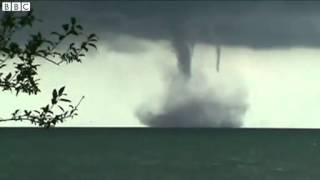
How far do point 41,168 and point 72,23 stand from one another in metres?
67.9

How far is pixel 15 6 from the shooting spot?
579 centimetres

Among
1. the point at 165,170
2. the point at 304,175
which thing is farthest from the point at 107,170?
the point at 304,175

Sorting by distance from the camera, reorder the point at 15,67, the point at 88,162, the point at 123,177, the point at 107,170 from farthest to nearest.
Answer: the point at 88,162, the point at 107,170, the point at 123,177, the point at 15,67

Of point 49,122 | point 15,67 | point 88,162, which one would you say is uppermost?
point 15,67

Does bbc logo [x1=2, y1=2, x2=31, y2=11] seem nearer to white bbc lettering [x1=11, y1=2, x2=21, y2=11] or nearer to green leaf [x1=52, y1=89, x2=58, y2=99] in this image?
white bbc lettering [x1=11, y1=2, x2=21, y2=11]

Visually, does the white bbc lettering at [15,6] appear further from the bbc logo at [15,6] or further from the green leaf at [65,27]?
the green leaf at [65,27]

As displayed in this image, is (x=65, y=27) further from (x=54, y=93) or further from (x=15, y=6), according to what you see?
(x=54, y=93)

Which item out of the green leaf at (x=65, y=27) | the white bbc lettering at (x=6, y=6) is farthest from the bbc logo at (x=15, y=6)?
the green leaf at (x=65, y=27)

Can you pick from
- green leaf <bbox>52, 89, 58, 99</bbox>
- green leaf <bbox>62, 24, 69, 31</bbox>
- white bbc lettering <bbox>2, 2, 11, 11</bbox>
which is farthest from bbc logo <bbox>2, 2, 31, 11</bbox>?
green leaf <bbox>52, 89, 58, 99</bbox>

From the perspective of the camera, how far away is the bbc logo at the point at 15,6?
577 cm

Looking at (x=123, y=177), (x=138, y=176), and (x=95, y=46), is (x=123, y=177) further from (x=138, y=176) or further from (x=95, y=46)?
(x=95, y=46)

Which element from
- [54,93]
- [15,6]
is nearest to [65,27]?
[15,6]

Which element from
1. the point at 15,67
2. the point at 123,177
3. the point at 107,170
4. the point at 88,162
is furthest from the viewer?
the point at 88,162

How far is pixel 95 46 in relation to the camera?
5.92 metres
